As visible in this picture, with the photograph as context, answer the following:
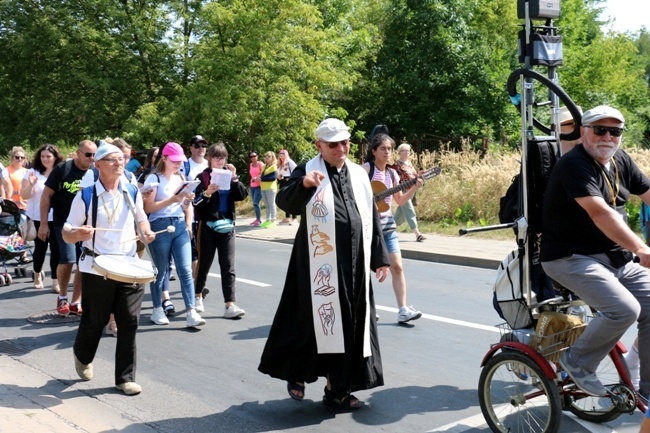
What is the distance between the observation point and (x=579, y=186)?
4.63 meters

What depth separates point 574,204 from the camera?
4.75 meters

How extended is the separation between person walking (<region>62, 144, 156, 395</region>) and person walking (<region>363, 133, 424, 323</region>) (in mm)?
2626

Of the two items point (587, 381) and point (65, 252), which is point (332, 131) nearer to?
point (587, 381)

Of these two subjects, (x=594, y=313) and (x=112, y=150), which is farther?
(x=112, y=150)

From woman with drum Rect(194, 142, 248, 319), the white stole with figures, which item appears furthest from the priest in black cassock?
woman with drum Rect(194, 142, 248, 319)

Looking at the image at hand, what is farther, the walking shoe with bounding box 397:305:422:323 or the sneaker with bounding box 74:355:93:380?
the walking shoe with bounding box 397:305:422:323

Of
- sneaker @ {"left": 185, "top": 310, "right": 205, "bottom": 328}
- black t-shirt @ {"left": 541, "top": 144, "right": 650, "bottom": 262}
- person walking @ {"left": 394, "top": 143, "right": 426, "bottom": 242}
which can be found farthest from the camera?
person walking @ {"left": 394, "top": 143, "right": 426, "bottom": 242}

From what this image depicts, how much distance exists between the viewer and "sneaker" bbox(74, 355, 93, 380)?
6488mm

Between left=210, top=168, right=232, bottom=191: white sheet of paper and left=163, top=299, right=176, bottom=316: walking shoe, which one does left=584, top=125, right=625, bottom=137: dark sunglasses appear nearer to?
left=210, top=168, right=232, bottom=191: white sheet of paper

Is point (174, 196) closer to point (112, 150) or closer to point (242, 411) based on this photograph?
point (112, 150)

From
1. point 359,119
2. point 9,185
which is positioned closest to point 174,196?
point 9,185

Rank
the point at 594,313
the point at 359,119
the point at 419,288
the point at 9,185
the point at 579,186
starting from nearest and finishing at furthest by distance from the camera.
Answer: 1. the point at 579,186
2. the point at 594,313
3. the point at 419,288
4. the point at 9,185
5. the point at 359,119

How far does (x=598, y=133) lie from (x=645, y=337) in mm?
1184

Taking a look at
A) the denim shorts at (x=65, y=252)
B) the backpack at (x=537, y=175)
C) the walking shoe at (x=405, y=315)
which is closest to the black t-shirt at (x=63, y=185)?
Result: the denim shorts at (x=65, y=252)
